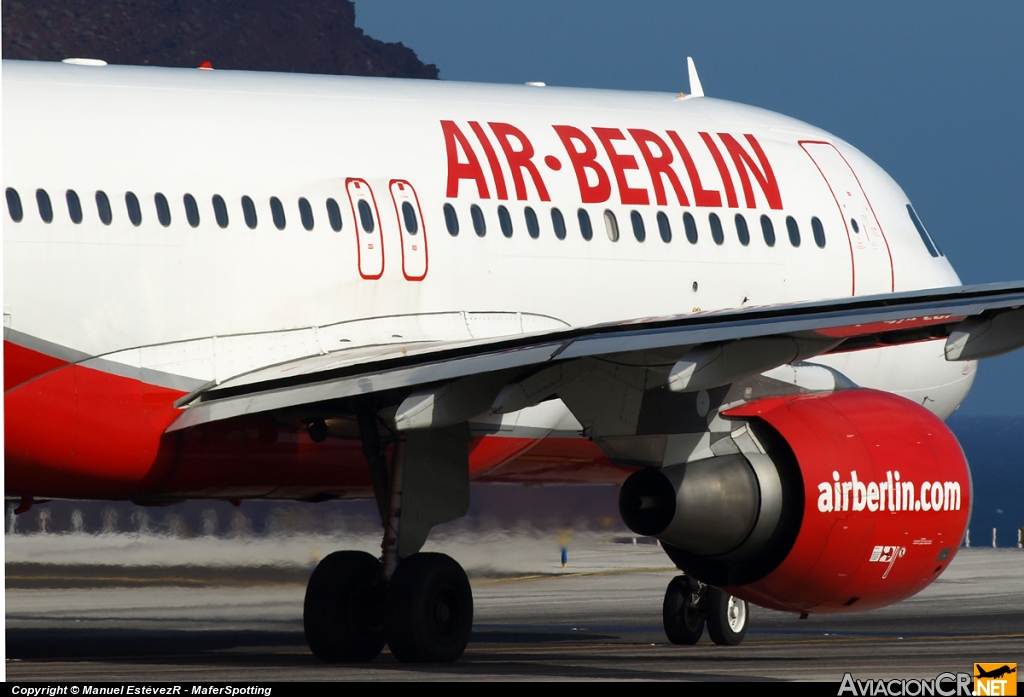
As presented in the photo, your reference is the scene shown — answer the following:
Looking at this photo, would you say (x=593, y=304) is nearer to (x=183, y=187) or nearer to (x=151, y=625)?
(x=183, y=187)

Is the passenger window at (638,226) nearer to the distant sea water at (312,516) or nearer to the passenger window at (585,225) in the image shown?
the passenger window at (585,225)

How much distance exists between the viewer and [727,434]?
45.0 feet

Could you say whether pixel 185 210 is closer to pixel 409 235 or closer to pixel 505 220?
pixel 409 235

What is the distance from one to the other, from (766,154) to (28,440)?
7931 millimetres

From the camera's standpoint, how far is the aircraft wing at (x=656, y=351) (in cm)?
1105

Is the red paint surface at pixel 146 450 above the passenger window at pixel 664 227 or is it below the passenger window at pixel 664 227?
below

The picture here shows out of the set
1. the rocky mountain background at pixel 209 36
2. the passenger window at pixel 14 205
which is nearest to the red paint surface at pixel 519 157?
the passenger window at pixel 14 205

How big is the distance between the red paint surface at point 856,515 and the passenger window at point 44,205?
5226 mm

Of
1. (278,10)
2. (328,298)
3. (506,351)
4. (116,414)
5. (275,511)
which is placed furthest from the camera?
(278,10)

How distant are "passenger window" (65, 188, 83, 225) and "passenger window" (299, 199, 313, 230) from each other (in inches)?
74.7

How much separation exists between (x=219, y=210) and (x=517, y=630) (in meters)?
8.93

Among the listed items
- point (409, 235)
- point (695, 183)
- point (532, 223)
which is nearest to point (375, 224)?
point (409, 235)

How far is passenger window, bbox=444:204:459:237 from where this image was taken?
50.5ft

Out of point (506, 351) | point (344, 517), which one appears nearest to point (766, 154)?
point (506, 351)
